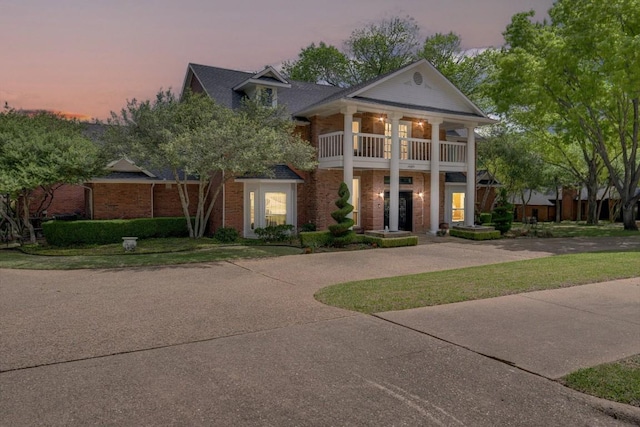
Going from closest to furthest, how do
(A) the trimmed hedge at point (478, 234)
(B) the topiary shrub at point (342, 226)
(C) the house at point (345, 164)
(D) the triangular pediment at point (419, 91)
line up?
(B) the topiary shrub at point (342, 226) → (C) the house at point (345, 164) → (A) the trimmed hedge at point (478, 234) → (D) the triangular pediment at point (419, 91)

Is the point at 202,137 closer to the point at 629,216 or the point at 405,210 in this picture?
the point at 405,210

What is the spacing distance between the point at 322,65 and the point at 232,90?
21052mm

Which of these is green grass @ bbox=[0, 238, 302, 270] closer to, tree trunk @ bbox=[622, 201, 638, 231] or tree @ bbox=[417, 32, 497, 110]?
tree trunk @ bbox=[622, 201, 638, 231]

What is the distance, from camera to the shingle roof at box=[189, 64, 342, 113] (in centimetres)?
2155

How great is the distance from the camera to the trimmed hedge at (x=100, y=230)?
55.6 ft

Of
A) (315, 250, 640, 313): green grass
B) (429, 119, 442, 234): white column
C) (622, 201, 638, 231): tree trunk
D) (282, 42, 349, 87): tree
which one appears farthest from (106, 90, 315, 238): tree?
(282, 42, 349, 87): tree

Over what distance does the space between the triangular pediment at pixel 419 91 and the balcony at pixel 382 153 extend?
6.24 feet

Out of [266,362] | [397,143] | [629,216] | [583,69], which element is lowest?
[266,362]

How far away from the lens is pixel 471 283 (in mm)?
9922

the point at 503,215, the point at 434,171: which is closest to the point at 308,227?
the point at 434,171

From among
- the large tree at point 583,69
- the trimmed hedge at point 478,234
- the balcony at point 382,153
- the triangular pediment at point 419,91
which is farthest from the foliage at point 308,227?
the large tree at point 583,69

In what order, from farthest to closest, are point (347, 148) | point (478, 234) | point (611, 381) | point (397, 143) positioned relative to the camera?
point (397, 143) < point (478, 234) < point (347, 148) < point (611, 381)

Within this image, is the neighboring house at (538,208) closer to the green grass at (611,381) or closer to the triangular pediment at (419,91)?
the triangular pediment at (419,91)

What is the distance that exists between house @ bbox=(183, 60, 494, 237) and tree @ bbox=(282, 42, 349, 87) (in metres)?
18.1
